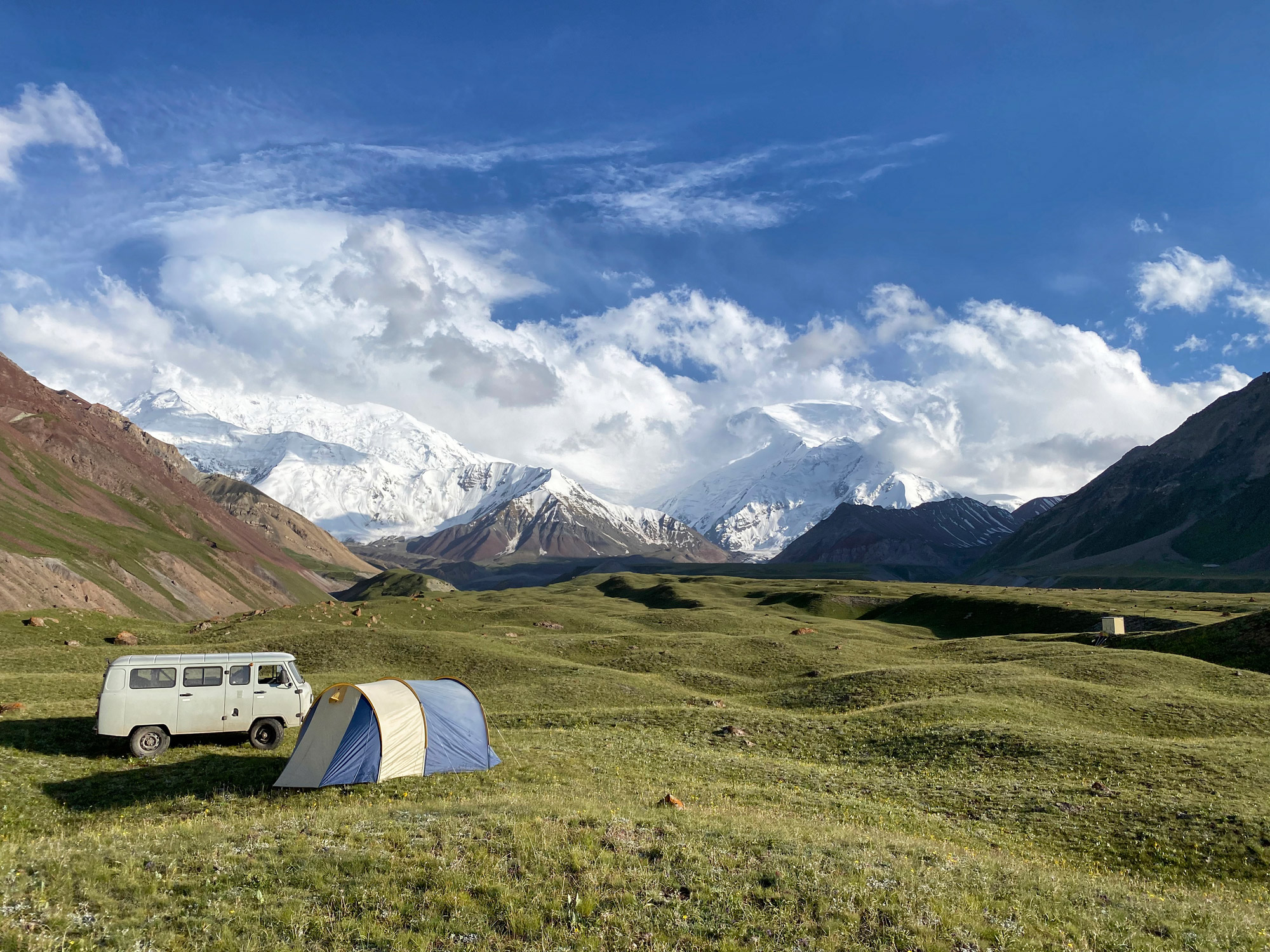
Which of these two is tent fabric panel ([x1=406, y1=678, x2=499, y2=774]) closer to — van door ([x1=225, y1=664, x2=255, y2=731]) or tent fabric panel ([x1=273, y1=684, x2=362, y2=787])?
tent fabric panel ([x1=273, y1=684, x2=362, y2=787])

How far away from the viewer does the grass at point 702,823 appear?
44.5 ft

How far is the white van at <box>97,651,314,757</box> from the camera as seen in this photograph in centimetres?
2798

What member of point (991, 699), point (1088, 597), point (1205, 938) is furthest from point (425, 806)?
point (1088, 597)

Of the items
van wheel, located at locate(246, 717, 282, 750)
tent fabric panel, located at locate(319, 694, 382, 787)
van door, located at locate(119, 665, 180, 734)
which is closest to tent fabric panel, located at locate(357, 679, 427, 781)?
→ tent fabric panel, located at locate(319, 694, 382, 787)

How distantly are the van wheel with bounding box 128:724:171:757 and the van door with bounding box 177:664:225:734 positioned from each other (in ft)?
1.94

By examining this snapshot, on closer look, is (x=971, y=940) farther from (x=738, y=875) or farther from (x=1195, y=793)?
(x=1195, y=793)

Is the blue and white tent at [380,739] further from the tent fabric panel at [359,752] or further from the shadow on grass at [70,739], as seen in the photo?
the shadow on grass at [70,739]

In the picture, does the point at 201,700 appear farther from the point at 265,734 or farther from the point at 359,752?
the point at 359,752

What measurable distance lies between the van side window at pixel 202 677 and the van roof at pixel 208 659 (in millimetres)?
282

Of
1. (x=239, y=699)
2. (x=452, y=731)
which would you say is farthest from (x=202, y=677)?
(x=452, y=731)

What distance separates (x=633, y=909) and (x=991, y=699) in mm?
37260

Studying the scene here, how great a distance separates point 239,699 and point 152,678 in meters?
3.13

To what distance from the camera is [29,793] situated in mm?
22875

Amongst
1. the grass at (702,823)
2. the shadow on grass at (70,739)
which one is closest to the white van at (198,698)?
the shadow on grass at (70,739)
